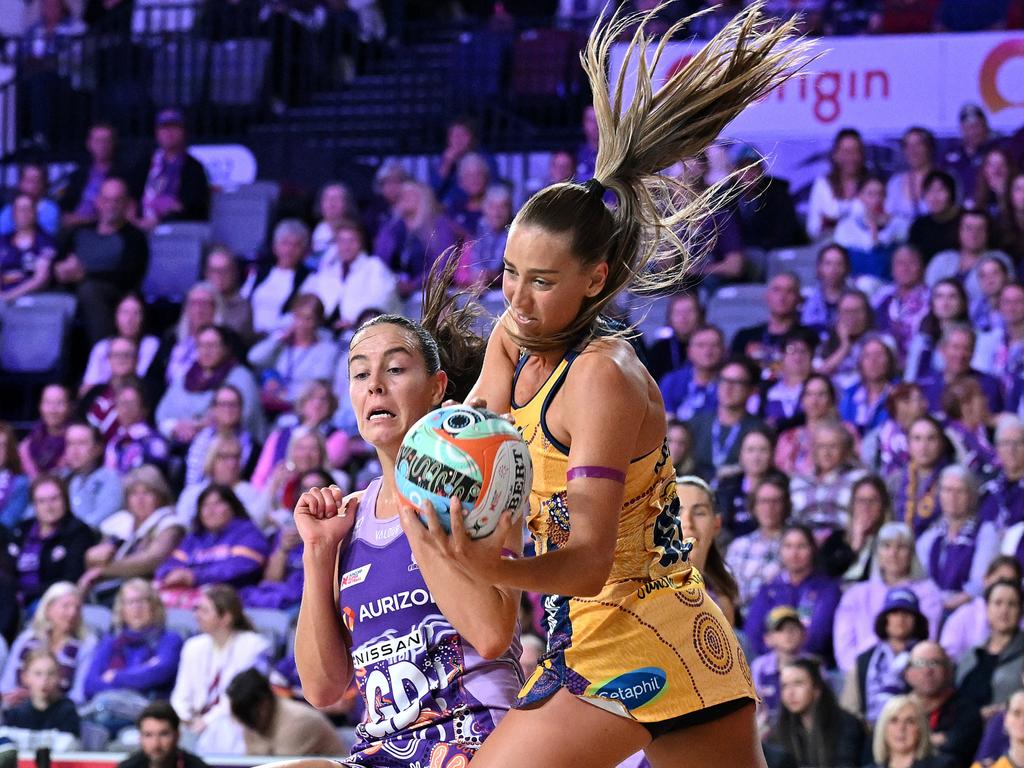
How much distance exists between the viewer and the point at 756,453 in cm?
805

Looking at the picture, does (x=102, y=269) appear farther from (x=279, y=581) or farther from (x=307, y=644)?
(x=307, y=644)

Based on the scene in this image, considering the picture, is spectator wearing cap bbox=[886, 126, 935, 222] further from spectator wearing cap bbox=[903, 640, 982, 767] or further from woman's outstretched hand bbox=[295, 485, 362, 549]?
woman's outstretched hand bbox=[295, 485, 362, 549]

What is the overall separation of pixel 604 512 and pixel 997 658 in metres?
4.31

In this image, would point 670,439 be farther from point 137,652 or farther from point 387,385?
point 387,385

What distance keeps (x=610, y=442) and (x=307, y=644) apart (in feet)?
3.23

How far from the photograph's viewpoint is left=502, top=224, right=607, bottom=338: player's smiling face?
3182 mm

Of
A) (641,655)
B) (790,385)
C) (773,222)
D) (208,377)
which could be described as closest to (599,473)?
(641,655)

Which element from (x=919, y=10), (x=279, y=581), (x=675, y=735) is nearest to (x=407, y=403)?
(x=675, y=735)

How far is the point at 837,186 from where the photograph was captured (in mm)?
9703

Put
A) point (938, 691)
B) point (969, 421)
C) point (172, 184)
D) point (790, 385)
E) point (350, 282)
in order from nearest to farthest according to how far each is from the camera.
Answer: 1. point (938, 691)
2. point (969, 421)
3. point (790, 385)
4. point (350, 282)
5. point (172, 184)

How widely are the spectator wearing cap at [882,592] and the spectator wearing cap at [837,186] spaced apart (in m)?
2.82

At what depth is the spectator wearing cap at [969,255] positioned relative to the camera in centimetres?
880

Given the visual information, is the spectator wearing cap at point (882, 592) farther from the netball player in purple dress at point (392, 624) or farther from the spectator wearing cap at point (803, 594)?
the netball player in purple dress at point (392, 624)

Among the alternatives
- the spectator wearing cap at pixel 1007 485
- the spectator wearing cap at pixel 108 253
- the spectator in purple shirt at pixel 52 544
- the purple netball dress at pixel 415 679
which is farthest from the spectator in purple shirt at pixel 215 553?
the purple netball dress at pixel 415 679
